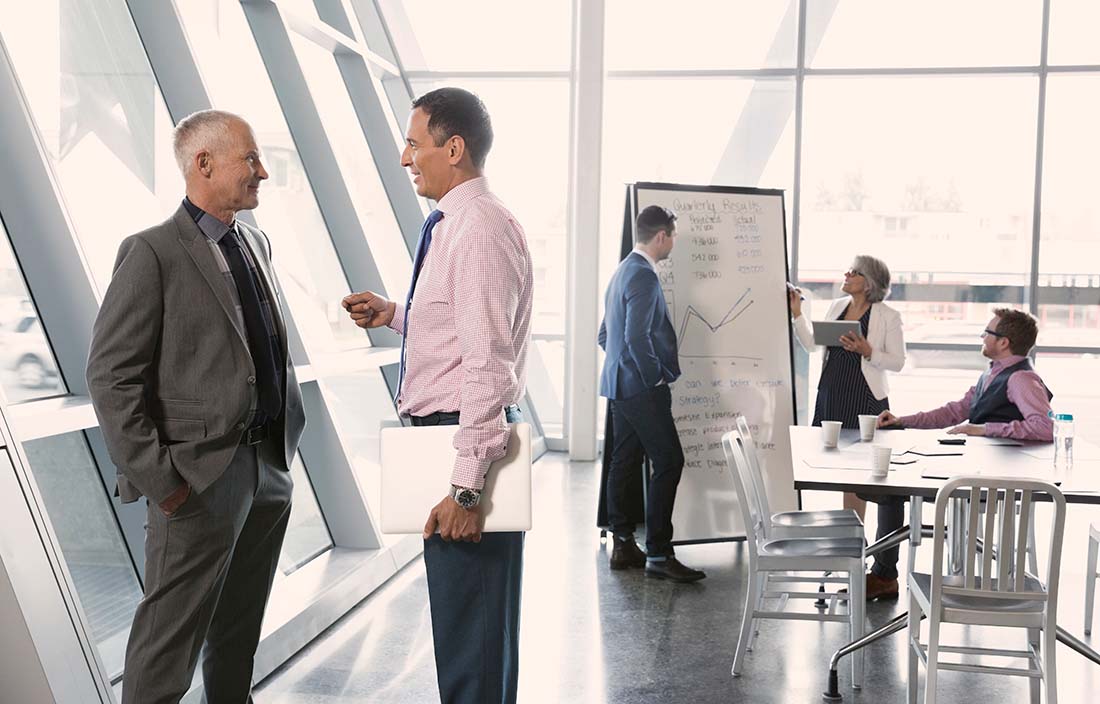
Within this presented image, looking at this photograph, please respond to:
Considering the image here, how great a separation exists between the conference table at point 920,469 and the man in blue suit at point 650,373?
72 centimetres

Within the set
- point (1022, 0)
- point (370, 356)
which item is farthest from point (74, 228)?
point (1022, 0)

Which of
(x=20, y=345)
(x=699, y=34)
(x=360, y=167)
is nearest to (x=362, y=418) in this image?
(x=360, y=167)

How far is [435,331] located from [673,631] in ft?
7.55

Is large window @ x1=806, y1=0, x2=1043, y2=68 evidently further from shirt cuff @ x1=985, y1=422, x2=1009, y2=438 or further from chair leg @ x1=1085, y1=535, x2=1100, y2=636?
chair leg @ x1=1085, y1=535, x2=1100, y2=636

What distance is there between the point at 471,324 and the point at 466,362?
0.08 m

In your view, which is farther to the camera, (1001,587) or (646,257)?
(646,257)

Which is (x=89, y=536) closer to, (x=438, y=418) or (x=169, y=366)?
(x=169, y=366)

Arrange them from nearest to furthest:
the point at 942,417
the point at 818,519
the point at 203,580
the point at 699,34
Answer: the point at 203,580 → the point at 818,519 → the point at 942,417 → the point at 699,34

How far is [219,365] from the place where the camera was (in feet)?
7.44

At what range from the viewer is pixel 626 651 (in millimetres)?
3783

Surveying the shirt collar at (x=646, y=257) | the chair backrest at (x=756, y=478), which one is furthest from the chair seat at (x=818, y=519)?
the shirt collar at (x=646, y=257)

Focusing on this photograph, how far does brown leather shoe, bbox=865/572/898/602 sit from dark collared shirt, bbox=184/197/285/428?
2973 millimetres

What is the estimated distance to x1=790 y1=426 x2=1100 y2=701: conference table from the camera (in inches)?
128

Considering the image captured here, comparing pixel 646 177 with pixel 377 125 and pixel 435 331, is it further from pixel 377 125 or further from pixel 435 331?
pixel 435 331
